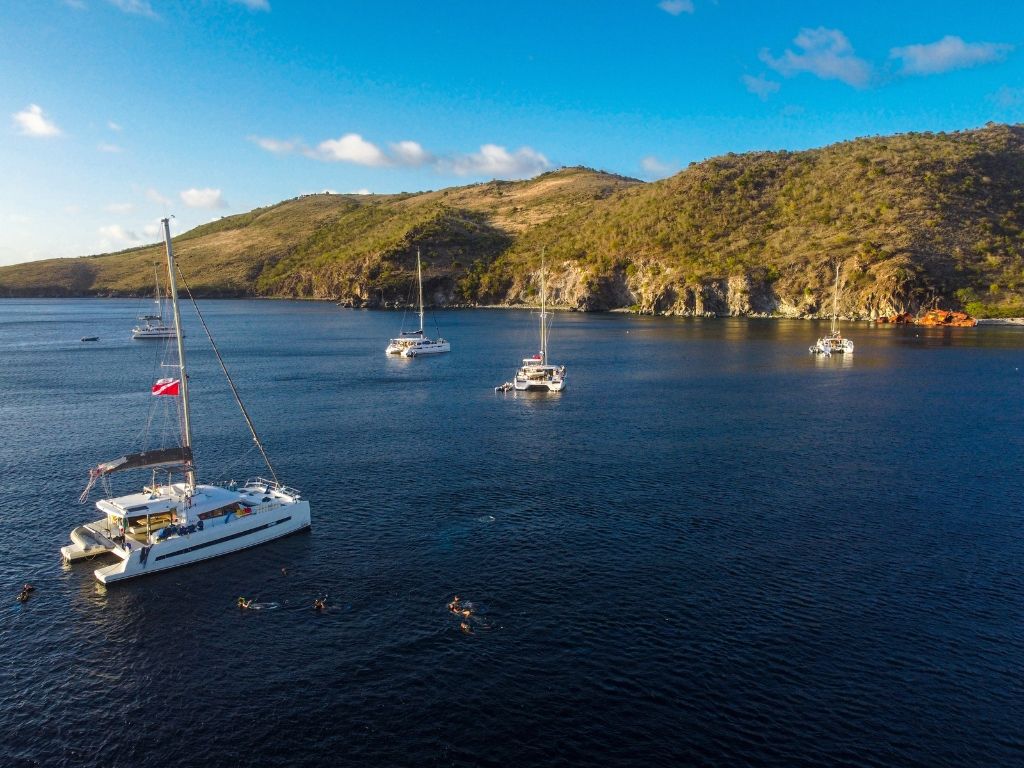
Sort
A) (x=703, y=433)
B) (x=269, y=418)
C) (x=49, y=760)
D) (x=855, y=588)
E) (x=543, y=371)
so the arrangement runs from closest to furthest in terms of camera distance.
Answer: (x=49, y=760), (x=855, y=588), (x=703, y=433), (x=269, y=418), (x=543, y=371)

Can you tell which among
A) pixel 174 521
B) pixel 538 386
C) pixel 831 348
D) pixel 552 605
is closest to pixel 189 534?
pixel 174 521

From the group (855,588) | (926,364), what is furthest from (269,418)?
(926,364)

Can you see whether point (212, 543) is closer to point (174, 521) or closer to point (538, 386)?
point (174, 521)

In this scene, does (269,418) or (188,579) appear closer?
(188,579)

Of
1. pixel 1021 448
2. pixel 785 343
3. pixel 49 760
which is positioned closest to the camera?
pixel 49 760

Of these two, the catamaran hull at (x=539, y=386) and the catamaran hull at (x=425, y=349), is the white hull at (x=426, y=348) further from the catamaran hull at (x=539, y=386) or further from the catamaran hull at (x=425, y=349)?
the catamaran hull at (x=539, y=386)

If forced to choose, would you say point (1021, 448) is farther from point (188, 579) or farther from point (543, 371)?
point (188, 579)

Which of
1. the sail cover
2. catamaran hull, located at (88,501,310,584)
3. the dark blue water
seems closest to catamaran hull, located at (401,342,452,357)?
the dark blue water

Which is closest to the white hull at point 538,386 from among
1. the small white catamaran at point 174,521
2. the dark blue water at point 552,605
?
the dark blue water at point 552,605
